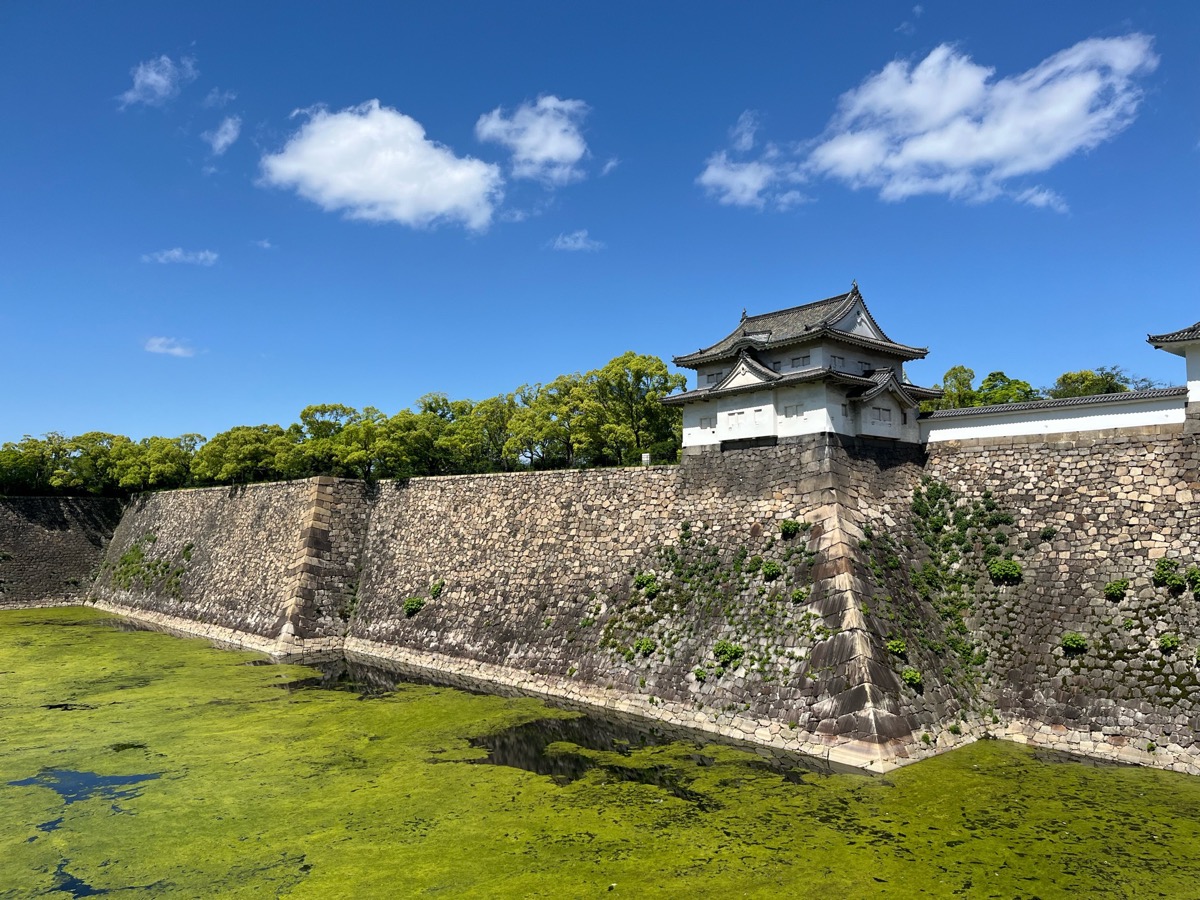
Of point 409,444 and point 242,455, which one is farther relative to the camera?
point 242,455

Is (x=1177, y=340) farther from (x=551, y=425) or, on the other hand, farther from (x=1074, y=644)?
(x=551, y=425)

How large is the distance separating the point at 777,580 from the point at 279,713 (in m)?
14.0

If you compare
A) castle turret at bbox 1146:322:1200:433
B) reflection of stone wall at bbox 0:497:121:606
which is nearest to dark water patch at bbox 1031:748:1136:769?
castle turret at bbox 1146:322:1200:433

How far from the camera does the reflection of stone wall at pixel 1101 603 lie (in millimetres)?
15445

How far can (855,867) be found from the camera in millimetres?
10703

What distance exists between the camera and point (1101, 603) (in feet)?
56.1

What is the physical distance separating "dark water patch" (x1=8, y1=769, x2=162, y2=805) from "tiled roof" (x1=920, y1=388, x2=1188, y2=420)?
872 inches

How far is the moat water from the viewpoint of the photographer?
1056 centimetres

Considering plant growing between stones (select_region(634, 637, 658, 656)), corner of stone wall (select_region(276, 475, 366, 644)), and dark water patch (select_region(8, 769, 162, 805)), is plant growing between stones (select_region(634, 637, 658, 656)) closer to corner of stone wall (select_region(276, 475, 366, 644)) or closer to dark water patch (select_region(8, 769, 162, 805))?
dark water patch (select_region(8, 769, 162, 805))

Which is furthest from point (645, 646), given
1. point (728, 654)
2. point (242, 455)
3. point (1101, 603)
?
point (242, 455)

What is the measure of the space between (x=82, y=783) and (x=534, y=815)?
9570 mm

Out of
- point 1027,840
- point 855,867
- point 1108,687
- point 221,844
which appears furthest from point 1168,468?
point 221,844

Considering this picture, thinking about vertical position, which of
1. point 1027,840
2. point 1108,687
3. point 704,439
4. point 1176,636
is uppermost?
point 704,439

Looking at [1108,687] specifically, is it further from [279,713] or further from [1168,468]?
[279,713]
